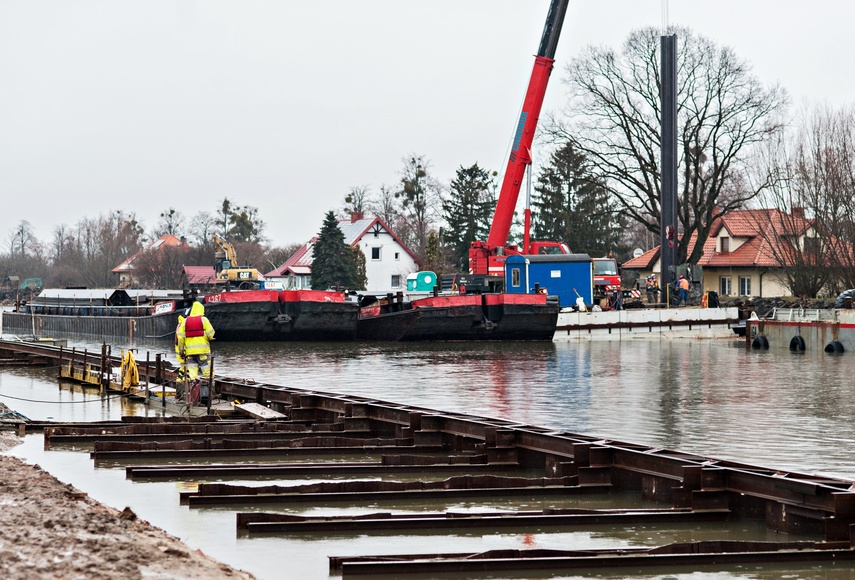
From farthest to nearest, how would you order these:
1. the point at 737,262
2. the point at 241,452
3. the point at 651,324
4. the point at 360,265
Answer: the point at 360,265 < the point at 737,262 < the point at 651,324 < the point at 241,452

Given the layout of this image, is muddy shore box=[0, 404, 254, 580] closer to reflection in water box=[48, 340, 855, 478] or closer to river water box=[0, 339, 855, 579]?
river water box=[0, 339, 855, 579]

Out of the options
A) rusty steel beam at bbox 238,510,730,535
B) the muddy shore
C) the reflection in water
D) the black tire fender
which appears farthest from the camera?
the black tire fender

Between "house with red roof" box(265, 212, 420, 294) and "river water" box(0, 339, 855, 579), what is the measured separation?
45.6 meters

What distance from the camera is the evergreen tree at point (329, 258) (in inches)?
2872

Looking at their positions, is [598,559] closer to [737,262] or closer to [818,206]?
[818,206]

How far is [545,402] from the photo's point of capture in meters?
18.9

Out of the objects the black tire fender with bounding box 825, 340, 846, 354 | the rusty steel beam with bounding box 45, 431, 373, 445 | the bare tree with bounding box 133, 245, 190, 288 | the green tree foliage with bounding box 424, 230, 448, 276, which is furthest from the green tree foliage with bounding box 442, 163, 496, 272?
the rusty steel beam with bounding box 45, 431, 373, 445

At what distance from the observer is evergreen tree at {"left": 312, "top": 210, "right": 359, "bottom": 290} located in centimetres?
7294

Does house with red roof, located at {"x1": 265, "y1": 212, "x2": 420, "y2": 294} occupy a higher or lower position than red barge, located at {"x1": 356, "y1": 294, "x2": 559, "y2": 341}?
higher

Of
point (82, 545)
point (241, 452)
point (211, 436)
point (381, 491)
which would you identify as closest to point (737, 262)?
point (211, 436)

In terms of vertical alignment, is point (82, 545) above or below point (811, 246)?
below

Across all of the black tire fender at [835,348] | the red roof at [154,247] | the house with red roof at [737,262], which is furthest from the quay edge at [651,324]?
the red roof at [154,247]

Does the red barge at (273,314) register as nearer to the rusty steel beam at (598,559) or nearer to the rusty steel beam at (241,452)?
the rusty steel beam at (241,452)

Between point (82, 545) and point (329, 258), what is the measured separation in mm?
67061
